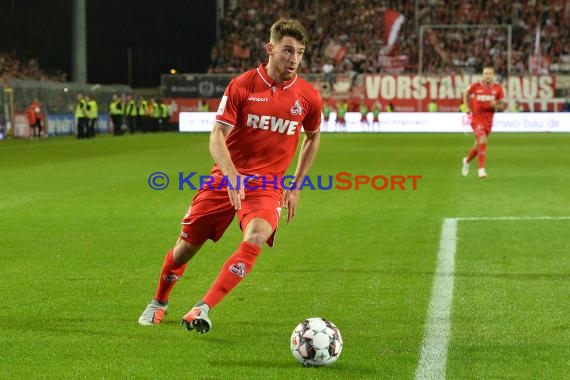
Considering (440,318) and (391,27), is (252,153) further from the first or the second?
(391,27)

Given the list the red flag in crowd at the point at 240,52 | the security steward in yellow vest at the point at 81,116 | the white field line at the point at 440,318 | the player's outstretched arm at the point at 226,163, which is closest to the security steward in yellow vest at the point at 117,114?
the security steward in yellow vest at the point at 81,116

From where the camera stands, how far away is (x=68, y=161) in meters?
27.2

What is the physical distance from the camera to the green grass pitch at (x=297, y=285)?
5.93m

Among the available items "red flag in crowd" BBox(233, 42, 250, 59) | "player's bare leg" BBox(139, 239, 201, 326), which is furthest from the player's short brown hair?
"red flag in crowd" BBox(233, 42, 250, 59)

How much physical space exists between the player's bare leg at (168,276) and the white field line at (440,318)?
163cm

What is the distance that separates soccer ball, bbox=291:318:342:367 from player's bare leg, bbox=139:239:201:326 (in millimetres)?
1272

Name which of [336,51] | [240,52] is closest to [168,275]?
[336,51]

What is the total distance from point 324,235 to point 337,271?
2827 mm

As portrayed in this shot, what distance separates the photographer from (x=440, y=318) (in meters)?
7.13

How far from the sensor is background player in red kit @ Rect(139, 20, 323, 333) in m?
6.42

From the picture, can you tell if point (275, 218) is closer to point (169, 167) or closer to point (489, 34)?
point (169, 167)

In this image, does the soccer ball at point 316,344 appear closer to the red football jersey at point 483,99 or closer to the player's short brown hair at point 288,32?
the player's short brown hair at point 288,32

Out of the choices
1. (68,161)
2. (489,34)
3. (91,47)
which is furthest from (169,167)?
(489,34)

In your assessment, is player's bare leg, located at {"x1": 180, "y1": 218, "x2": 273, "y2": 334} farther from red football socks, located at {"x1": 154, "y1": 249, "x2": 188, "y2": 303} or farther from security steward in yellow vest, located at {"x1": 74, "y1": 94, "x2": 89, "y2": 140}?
security steward in yellow vest, located at {"x1": 74, "y1": 94, "x2": 89, "y2": 140}
